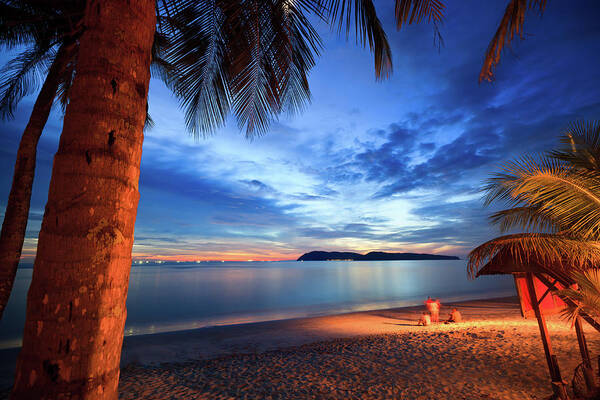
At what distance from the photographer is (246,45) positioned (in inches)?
178

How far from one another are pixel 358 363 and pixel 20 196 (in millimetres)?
8046

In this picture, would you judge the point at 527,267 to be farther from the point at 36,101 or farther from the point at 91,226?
the point at 36,101

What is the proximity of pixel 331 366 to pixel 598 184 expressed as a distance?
267 inches

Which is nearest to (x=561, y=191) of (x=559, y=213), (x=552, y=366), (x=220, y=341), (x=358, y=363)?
(x=559, y=213)

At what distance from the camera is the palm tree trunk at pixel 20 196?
14.6ft

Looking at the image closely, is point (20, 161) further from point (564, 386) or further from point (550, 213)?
point (564, 386)

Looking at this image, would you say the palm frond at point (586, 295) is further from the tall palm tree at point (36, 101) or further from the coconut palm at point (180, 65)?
the tall palm tree at point (36, 101)

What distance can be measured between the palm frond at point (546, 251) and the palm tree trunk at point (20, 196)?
7543mm

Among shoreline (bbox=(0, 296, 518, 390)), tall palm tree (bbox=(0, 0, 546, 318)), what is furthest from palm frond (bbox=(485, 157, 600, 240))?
shoreline (bbox=(0, 296, 518, 390))

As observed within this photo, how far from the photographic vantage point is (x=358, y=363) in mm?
7457

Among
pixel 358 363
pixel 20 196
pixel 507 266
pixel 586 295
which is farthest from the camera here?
pixel 358 363

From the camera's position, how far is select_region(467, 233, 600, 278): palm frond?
15.2 ft

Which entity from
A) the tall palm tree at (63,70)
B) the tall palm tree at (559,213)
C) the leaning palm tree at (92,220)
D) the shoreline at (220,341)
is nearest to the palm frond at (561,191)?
the tall palm tree at (559,213)

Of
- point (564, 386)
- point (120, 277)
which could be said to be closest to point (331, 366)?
point (564, 386)
